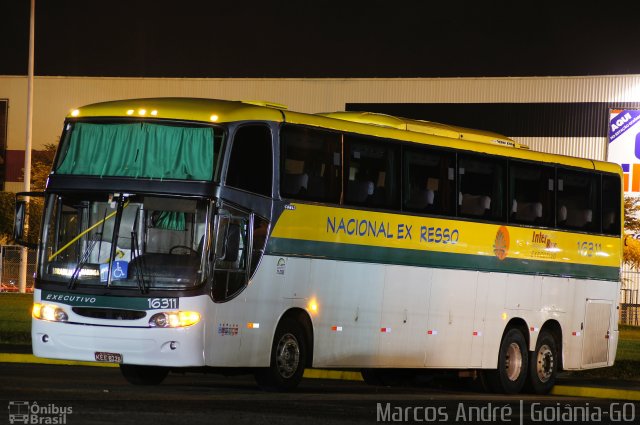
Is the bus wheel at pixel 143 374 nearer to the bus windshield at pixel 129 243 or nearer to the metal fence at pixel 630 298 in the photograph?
the bus windshield at pixel 129 243

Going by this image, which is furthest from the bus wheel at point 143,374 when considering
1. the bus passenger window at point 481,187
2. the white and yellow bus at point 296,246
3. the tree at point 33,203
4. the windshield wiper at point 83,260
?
the tree at point 33,203

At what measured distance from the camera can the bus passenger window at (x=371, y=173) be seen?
21750 mm

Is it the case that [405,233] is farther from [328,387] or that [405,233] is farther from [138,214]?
[138,214]

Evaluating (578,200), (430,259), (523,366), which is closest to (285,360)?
(430,259)

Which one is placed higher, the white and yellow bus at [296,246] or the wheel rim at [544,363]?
the white and yellow bus at [296,246]

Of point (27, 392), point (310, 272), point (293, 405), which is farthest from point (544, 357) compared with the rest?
point (27, 392)

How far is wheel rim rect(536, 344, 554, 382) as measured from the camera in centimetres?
2583

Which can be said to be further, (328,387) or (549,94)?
(549,94)

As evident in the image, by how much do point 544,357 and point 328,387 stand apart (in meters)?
4.74

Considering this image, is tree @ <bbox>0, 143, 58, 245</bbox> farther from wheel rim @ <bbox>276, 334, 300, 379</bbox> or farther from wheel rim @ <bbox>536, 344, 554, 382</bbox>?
wheel rim @ <bbox>276, 334, 300, 379</bbox>

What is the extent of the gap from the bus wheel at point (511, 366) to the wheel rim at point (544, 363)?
31 cm

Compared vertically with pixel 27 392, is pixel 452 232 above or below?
above
